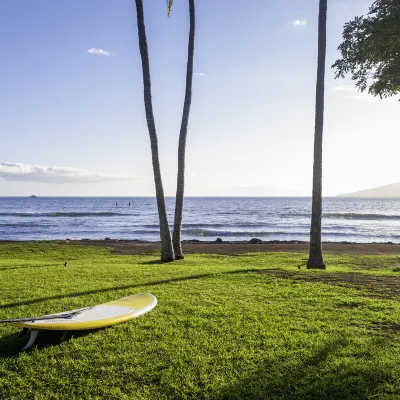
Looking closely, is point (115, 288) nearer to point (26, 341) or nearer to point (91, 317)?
point (91, 317)

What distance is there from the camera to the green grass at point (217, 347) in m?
3.76

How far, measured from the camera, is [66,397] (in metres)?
3.65

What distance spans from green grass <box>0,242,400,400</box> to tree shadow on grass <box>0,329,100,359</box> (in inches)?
1.1

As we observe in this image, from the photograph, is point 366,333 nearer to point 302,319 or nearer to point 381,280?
point 302,319

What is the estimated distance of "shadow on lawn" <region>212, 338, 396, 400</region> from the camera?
362 centimetres

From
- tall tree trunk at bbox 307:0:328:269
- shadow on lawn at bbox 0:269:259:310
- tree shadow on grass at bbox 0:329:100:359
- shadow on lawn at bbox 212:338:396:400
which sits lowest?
shadow on lawn at bbox 0:269:259:310

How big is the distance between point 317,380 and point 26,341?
3671 millimetres

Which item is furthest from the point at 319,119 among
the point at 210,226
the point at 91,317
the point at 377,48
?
the point at 210,226

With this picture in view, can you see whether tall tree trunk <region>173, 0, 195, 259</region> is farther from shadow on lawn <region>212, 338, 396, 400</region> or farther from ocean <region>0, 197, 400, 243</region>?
ocean <region>0, 197, 400, 243</region>

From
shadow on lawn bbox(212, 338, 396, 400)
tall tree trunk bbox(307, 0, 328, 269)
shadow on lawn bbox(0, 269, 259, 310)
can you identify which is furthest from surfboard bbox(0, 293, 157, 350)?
tall tree trunk bbox(307, 0, 328, 269)

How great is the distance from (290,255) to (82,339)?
1453 cm

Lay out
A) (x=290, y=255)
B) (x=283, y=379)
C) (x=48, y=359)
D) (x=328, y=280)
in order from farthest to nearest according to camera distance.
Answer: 1. (x=290, y=255)
2. (x=328, y=280)
3. (x=48, y=359)
4. (x=283, y=379)

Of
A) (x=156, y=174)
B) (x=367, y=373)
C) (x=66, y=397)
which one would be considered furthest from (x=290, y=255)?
(x=66, y=397)

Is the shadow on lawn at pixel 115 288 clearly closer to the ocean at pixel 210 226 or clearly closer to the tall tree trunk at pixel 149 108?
the tall tree trunk at pixel 149 108
